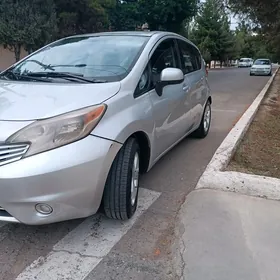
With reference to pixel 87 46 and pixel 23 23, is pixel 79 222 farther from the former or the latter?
pixel 23 23

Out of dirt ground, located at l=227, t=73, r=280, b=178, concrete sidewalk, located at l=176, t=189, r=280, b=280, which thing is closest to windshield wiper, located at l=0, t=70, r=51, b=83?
concrete sidewalk, located at l=176, t=189, r=280, b=280

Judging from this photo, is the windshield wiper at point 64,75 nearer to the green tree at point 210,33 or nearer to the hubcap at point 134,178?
the hubcap at point 134,178

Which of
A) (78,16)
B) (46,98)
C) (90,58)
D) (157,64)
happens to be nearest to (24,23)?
(78,16)

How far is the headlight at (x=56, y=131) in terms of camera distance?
2.46m

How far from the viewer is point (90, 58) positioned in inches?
146

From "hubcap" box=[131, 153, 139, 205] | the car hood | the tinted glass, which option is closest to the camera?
the car hood

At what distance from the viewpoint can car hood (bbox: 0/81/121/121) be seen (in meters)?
2.61

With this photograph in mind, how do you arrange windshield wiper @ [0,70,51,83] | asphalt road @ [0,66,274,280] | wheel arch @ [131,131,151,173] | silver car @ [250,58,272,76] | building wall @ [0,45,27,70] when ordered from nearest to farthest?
1. asphalt road @ [0,66,274,280]
2. wheel arch @ [131,131,151,173]
3. windshield wiper @ [0,70,51,83]
4. building wall @ [0,45,27,70]
5. silver car @ [250,58,272,76]

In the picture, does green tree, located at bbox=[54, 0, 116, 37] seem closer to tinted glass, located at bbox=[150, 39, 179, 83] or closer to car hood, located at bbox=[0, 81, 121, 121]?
tinted glass, located at bbox=[150, 39, 179, 83]

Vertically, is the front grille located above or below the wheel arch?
above

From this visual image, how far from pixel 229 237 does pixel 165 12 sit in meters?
29.7

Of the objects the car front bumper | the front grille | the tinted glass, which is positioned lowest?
the car front bumper

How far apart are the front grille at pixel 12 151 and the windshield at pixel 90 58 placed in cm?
110

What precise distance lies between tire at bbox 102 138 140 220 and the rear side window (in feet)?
7.15
